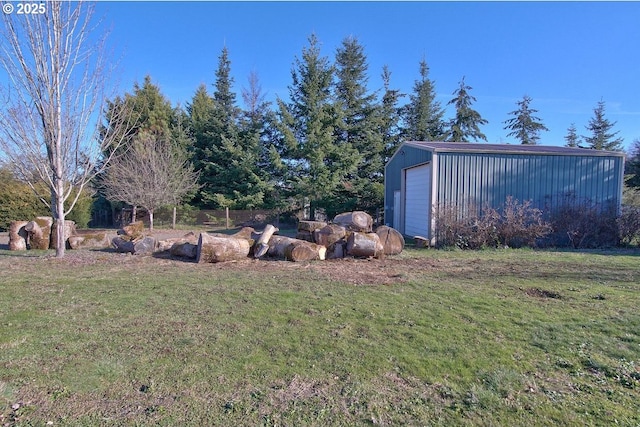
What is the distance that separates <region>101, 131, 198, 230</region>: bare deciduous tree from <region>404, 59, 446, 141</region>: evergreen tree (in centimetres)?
1623

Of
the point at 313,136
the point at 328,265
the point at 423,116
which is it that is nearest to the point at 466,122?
the point at 423,116

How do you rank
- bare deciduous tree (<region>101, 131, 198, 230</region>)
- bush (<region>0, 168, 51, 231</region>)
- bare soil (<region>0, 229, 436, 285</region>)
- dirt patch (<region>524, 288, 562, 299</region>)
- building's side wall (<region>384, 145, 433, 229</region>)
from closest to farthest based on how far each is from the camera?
dirt patch (<region>524, 288, 562, 299</region>) → bare soil (<region>0, 229, 436, 285</region>) → building's side wall (<region>384, 145, 433, 229</region>) → bush (<region>0, 168, 51, 231</region>) → bare deciduous tree (<region>101, 131, 198, 230</region>)

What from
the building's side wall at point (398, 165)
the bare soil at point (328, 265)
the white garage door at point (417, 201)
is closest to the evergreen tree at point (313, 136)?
the building's side wall at point (398, 165)

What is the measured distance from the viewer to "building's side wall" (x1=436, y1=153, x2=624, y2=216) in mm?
12000

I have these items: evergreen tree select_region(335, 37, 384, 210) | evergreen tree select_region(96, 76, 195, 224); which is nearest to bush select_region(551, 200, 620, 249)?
evergreen tree select_region(335, 37, 384, 210)

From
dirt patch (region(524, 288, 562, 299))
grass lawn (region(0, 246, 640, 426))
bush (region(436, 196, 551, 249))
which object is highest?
bush (region(436, 196, 551, 249))

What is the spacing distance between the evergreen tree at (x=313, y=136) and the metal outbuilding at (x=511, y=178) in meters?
8.21

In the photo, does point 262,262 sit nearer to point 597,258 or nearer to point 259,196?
point 597,258

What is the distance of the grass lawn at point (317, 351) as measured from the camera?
2568mm

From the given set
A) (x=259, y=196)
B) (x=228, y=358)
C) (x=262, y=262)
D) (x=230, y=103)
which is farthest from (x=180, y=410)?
(x=230, y=103)

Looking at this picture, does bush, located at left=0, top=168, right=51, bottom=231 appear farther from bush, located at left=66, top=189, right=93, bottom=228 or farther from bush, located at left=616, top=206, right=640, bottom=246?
bush, located at left=616, top=206, right=640, bottom=246

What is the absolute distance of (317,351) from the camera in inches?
138

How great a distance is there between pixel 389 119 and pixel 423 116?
9.74ft

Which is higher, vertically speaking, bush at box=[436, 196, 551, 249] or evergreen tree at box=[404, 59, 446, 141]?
evergreen tree at box=[404, 59, 446, 141]
